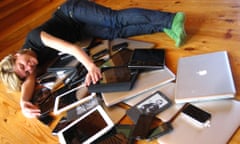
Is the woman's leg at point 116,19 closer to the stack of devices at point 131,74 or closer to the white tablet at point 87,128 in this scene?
the stack of devices at point 131,74

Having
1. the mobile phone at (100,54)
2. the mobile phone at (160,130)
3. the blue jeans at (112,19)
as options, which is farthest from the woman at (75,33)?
the mobile phone at (160,130)

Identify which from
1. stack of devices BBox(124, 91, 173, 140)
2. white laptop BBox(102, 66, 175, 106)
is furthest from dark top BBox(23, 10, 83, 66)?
stack of devices BBox(124, 91, 173, 140)

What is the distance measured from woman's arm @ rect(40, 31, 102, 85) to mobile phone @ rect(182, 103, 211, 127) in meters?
0.44

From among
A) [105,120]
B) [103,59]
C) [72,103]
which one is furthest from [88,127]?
[103,59]

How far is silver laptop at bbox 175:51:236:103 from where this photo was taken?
103 centimetres

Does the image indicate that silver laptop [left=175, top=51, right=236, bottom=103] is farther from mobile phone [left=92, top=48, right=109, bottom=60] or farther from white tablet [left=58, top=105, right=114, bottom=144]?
mobile phone [left=92, top=48, right=109, bottom=60]

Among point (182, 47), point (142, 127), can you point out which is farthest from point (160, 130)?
point (182, 47)

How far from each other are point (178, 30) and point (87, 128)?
660 millimetres

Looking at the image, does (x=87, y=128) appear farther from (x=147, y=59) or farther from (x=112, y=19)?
(x=112, y=19)

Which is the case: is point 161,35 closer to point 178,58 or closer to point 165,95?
point 178,58

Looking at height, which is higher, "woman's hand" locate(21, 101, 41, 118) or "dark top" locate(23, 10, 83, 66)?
"dark top" locate(23, 10, 83, 66)

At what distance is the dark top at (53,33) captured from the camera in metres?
1.48

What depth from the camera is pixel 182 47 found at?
1377 mm

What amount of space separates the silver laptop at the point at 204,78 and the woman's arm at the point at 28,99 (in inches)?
26.1
